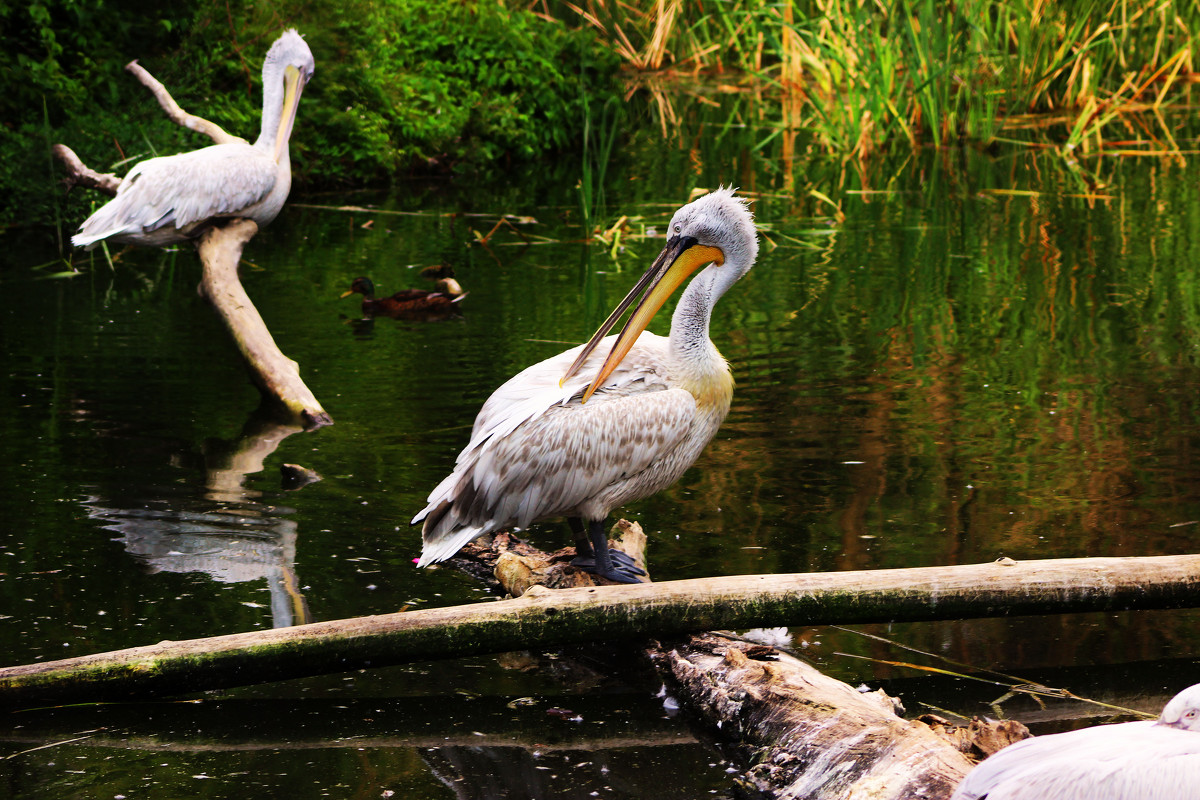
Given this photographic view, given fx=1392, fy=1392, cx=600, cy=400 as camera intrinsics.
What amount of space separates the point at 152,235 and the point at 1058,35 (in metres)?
9.77

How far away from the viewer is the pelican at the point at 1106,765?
237 cm

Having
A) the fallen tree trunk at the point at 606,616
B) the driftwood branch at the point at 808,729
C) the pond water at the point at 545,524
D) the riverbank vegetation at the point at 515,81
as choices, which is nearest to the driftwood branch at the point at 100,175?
the pond water at the point at 545,524

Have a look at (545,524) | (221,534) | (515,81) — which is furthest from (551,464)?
(515,81)

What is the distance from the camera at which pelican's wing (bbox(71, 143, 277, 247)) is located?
258 inches

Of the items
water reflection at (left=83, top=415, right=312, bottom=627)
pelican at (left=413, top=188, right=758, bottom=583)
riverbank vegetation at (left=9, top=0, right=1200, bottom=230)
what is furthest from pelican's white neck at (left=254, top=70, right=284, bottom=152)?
pelican at (left=413, top=188, right=758, bottom=583)

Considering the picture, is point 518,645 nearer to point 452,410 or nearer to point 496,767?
point 496,767

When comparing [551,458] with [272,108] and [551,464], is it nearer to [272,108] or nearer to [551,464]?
[551,464]

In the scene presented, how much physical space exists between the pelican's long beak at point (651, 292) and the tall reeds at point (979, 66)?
7395 millimetres

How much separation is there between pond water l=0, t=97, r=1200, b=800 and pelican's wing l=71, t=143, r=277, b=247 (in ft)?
2.49

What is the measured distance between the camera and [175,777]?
3.23m

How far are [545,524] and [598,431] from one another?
1.08 m

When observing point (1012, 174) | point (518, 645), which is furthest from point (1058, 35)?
point (518, 645)

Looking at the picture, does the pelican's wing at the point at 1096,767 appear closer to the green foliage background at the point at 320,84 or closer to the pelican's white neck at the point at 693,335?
the pelican's white neck at the point at 693,335

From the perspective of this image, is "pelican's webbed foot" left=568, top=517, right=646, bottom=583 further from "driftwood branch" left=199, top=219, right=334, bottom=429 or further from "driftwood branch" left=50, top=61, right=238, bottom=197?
"driftwood branch" left=50, top=61, right=238, bottom=197
